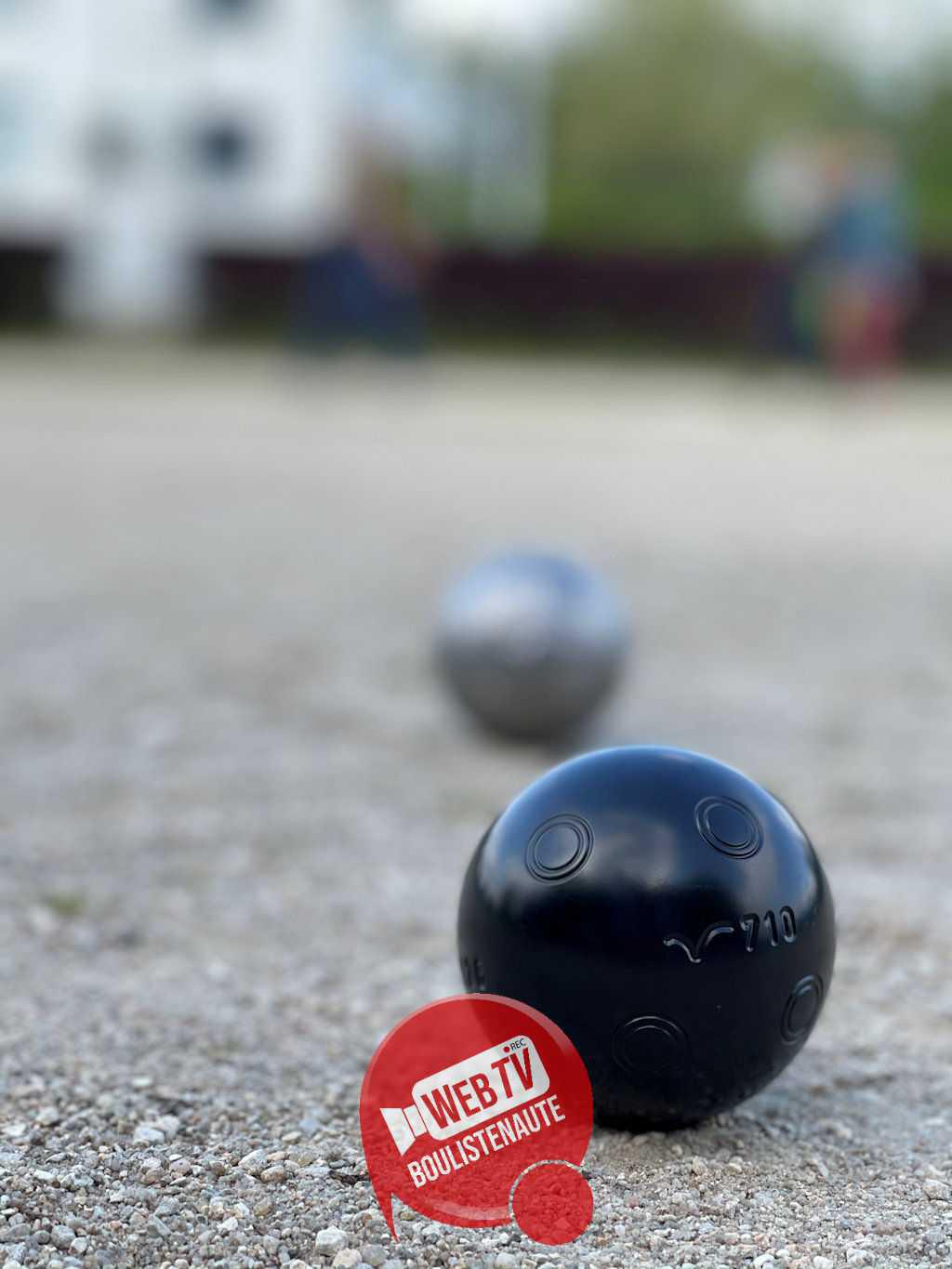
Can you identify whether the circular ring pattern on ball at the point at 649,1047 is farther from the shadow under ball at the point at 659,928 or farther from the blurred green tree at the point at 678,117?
the blurred green tree at the point at 678,117

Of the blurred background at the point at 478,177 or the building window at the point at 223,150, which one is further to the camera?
the building window at the point at 223,150

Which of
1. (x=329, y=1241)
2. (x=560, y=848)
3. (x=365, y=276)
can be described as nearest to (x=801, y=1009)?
(x=560, y=848)

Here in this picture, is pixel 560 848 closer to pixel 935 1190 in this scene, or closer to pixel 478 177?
pixel 935 1190

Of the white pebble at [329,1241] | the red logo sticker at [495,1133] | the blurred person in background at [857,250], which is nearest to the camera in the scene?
the white pebble at [329,1241]

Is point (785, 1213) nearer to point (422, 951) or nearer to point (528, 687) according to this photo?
point (422, 951)

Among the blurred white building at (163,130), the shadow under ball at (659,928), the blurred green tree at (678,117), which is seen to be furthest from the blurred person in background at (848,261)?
the blurred green tree at (678,117)

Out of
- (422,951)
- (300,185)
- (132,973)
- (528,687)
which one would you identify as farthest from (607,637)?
(300,185)
